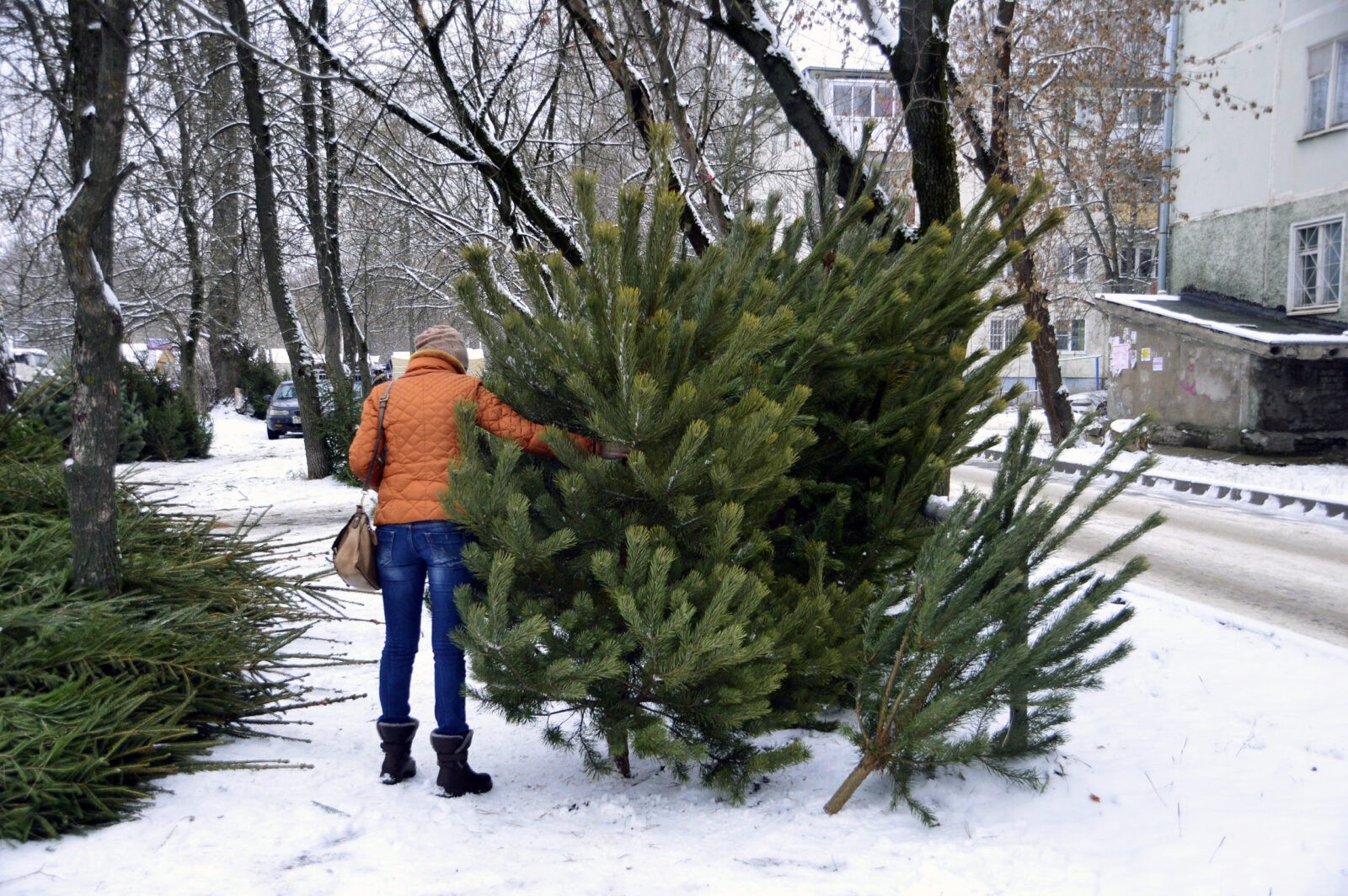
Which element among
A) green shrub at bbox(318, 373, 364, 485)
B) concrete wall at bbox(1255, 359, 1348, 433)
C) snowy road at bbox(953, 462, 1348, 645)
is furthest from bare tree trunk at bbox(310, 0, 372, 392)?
concrete wall at bbox(1255, 359, 1348, 433)

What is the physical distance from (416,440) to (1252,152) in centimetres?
1985

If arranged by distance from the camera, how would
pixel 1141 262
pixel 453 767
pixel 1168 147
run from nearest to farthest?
1. pixel 453 767
2. pixel 1168 147
3. pixel 1141 262

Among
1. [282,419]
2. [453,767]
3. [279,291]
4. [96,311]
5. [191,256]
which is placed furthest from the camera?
[282,419]

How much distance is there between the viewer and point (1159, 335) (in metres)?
19.0

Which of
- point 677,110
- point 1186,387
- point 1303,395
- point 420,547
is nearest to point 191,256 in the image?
point 677,110

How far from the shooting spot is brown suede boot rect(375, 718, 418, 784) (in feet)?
11.9

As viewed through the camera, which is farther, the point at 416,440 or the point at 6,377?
the point at 6,377

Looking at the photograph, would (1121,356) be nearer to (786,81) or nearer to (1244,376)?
(1244,376)

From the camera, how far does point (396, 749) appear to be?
366 centimetres

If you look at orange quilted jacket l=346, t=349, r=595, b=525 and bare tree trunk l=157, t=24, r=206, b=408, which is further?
bare tree trunk l=157, t=24, r=206, b=408

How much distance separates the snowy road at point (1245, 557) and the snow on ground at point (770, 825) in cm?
320

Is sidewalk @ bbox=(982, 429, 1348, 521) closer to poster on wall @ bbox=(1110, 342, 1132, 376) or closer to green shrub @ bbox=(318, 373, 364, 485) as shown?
poster on wall @ bbox=(1110, 342, 1132, 376)

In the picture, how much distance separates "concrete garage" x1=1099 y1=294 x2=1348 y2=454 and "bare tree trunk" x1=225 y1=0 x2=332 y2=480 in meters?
14.2

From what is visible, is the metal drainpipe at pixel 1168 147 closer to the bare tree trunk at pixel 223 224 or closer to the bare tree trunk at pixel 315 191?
the bare tree trunk at pixel 315 191
